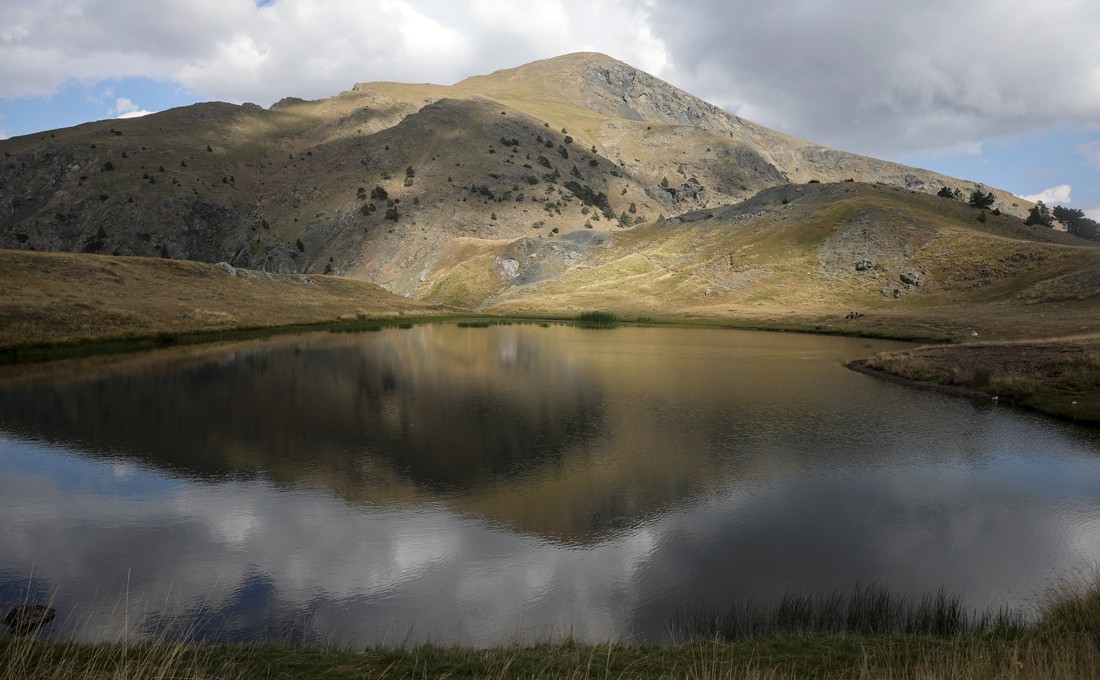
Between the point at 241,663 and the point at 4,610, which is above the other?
the point at 241,663

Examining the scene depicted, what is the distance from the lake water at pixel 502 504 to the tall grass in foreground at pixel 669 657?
138cm

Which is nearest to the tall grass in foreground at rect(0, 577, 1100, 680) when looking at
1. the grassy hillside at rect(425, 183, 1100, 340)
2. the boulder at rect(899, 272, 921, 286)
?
the grassy hillside at rect(425, 183, 1100, 340)

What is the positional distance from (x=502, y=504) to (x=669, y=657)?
836 centimetres

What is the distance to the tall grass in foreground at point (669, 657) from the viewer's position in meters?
7.12

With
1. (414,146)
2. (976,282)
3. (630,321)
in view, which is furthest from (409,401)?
(414,146)

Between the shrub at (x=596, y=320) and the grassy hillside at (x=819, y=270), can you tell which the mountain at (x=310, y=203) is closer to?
the grassy hillside at (x=819, y=270)

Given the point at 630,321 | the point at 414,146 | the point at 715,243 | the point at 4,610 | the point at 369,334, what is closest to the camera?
the point at 4,610

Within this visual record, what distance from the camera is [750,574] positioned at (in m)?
12.4

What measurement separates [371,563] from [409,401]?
1805 centimetres

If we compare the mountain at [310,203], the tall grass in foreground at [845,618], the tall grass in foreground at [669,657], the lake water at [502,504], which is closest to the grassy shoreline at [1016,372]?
the lake water at [502,504]

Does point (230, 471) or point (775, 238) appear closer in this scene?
point (230, 471)

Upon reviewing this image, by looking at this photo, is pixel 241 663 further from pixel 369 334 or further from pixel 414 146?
pixel 414 146

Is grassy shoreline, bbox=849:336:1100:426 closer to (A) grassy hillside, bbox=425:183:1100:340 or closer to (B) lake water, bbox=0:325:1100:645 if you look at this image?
(B) lake water, bbox=0:325:1100:645

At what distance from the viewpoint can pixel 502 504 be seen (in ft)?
53.5
